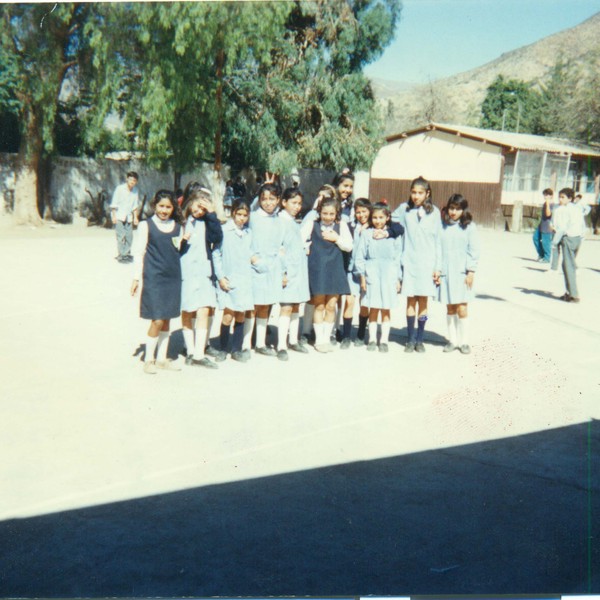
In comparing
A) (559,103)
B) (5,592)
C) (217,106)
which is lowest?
(5,592)

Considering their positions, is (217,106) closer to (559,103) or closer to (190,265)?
(190,265)

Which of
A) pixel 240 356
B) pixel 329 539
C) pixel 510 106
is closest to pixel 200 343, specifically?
pixel 240 356

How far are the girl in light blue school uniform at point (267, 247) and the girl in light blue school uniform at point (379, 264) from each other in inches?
34.1

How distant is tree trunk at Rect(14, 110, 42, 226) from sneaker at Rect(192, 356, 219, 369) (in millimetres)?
14365

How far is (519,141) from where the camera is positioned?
29.8 m

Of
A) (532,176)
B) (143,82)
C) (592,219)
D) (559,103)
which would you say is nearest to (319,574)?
(143,82)

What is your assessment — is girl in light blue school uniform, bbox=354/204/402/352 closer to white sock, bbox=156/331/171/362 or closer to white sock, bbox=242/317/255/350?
white sock, bbox=242/317/255/350

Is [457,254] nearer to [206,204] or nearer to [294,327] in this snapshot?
[294,327]

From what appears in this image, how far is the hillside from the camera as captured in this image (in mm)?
55844

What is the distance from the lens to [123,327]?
7.45 m

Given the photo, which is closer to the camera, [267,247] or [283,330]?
[267,247]

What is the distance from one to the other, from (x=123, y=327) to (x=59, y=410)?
2.56 metres

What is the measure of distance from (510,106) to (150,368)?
177 feet

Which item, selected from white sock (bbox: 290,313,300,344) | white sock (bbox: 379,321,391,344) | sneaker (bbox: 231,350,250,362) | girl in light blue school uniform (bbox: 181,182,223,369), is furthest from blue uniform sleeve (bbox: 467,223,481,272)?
girl in light blue school uniform (bbox: 181,182,223,369)
